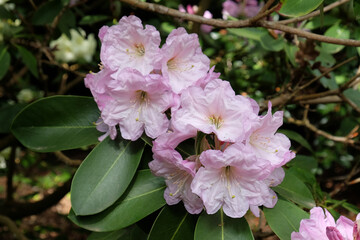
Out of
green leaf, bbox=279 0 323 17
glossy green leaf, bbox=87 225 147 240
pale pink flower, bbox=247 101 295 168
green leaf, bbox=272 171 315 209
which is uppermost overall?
green leaf, bbox=279 0 323 17

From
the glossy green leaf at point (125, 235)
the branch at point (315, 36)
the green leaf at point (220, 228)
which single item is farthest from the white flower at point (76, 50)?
the green leaf at point (220, 228)

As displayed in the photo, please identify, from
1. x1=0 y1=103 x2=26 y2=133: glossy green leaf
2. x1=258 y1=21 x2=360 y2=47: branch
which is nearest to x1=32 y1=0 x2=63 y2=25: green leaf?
x1=0 y1=103 x2=26 y2=133: glossy green leaf

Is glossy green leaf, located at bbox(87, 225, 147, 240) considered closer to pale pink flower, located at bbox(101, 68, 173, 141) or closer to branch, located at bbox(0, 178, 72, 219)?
pale pink flower, located at bbox(101, 68, 173, 141)

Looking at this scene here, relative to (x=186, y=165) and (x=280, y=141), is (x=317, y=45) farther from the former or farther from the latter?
(x=186, y=165)

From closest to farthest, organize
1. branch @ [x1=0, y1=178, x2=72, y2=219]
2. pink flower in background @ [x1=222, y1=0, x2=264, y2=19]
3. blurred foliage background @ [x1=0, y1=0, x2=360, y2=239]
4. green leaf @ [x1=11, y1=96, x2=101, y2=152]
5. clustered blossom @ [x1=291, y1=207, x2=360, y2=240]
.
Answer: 1. clustered blossom @ [x1=291, y1=207, x2=360, y2=240]
2. green leaf @ [x1=11, y1=96, x2=101, y2=152]
3. blurred foliage background @ [x1=0, y1=0, x2=360, y2=239]
4. branch @ [x1=0, y1=178, x2=72, y2=219]
5. pink flower in background @ [x1=222, y1=0, x2=264, y2=19]

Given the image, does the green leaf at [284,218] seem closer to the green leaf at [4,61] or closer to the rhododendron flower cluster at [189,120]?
the rhododendron flower cluster at [189,120]

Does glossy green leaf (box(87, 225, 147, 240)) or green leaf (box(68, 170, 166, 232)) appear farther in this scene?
glossy green leaf (box(87, 225, 147, 240))

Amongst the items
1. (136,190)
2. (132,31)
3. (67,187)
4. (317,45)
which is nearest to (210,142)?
(136,190)
